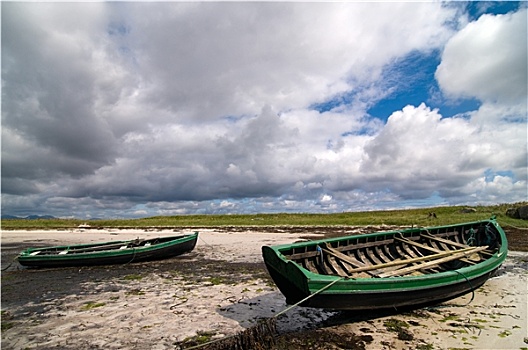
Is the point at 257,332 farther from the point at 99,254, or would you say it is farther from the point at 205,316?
the point at 99,254

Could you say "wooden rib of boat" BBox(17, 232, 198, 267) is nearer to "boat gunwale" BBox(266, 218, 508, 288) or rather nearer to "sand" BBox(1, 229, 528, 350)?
"sand" BBox(1, 229, 528, 350)

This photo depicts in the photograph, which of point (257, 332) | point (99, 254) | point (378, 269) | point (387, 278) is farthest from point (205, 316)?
point (99, 254)

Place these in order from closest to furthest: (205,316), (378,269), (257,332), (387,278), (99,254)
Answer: (257,332) → (387,278) → (205,316) → (378,269) → (99,254)

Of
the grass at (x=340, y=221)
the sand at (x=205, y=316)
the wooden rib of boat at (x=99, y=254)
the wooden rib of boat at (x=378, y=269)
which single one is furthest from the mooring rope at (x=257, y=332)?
the grass at (x=340, y=221)

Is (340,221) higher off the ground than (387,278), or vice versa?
(387,278)

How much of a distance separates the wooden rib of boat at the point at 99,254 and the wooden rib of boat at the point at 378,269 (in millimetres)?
Result: 10932

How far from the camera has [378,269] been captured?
9.12 m

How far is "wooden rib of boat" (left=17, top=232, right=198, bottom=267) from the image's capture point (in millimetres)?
15484

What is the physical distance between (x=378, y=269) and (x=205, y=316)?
5159 millimetres

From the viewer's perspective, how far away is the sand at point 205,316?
6656 millimetres

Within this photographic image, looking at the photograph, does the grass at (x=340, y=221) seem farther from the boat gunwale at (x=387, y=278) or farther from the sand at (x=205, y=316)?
the boat gunwale at (x=387, y=278)

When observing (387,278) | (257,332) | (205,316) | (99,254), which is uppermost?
(387,278)

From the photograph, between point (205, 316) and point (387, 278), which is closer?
point (387, 278)

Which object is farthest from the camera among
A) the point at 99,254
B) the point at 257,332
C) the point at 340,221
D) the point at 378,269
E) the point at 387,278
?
the point at 340,221
